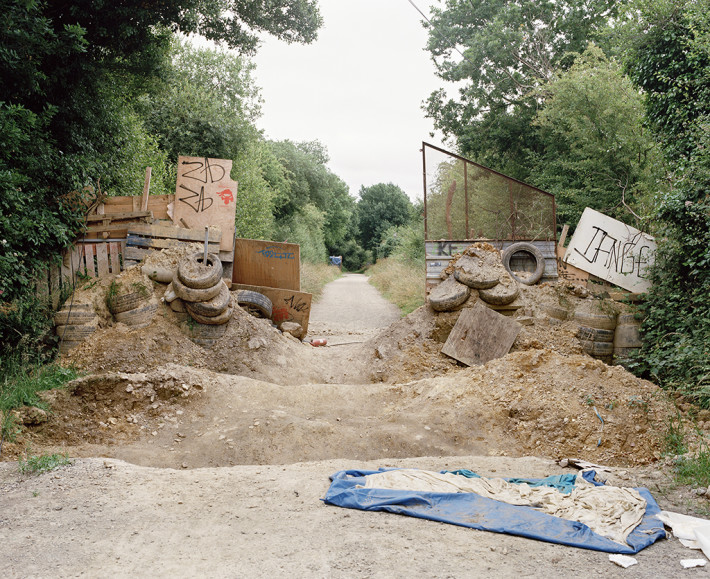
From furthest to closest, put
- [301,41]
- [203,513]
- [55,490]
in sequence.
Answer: [301,41]
[55,490]
[203,513]

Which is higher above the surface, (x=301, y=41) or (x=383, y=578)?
(x=301, y=41)

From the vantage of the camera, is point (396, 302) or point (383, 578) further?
point (396, 302)

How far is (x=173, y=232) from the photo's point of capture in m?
9.25

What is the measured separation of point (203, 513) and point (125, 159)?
953cm

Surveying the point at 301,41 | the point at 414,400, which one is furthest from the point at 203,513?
the point at 301,41

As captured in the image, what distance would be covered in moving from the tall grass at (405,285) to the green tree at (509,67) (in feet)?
17.1

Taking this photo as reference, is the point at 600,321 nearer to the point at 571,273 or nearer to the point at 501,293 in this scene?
the point at 501,293

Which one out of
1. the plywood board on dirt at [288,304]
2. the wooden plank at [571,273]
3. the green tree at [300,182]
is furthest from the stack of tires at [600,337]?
the green tree at [300,182]

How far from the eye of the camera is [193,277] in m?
8.55

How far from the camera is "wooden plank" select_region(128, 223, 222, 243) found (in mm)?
8938

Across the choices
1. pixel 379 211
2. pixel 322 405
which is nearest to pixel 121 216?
pixel 322 405

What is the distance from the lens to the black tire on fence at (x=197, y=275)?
848cm

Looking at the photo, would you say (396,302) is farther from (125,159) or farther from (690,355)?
(690,355)

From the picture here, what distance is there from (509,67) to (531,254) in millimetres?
12115
